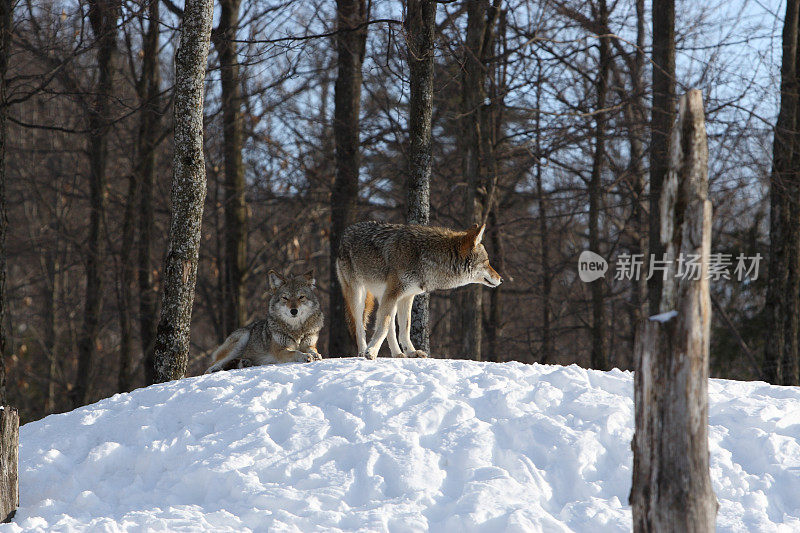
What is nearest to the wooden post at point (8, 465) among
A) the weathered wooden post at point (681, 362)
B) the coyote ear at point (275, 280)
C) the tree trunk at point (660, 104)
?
the coyote ear at point (275, 280)

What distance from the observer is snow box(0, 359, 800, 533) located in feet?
19.4

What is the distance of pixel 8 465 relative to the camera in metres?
5.91

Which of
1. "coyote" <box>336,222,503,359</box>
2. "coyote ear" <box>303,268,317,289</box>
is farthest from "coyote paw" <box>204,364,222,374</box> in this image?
"coyote" <box>336,222,503,359</box>

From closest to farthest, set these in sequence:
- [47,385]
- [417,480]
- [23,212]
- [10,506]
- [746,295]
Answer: [10,506] → [417,480] → [746,295] → [47,385] → [23,212]

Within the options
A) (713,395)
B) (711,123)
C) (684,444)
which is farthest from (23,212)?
(684,444)

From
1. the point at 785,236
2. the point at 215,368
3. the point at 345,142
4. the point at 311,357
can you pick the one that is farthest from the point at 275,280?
the point at 785,236

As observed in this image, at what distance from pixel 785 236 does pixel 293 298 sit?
1107 cm

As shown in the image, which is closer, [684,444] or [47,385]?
[684,444]

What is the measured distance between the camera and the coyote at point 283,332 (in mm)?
9227

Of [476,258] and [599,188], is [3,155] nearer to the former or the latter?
[476,258]

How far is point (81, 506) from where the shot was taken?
6004mm

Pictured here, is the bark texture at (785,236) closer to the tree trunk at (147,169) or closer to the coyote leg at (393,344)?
the coyote leg at (393,344)

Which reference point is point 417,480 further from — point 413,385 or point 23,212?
point 23,212

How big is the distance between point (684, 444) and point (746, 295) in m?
17.7
